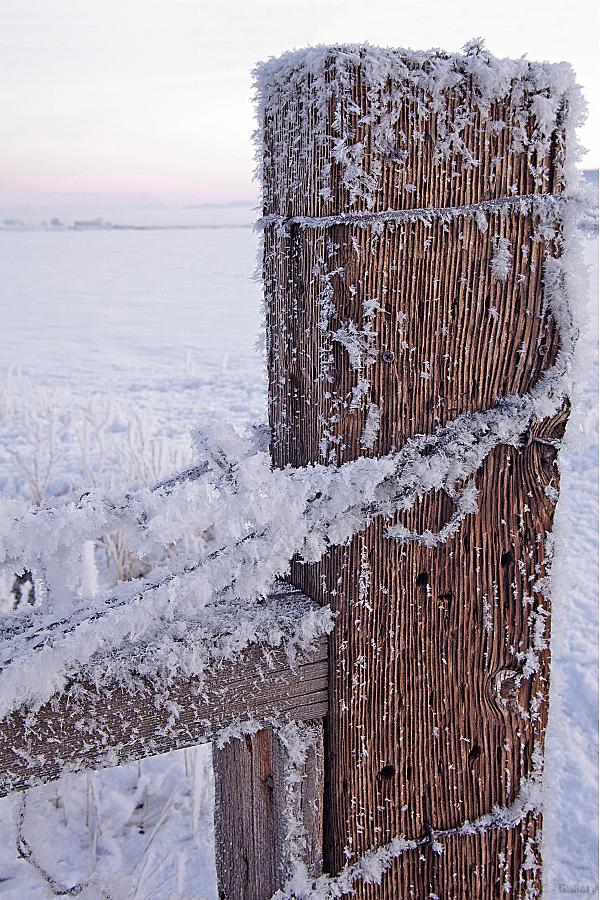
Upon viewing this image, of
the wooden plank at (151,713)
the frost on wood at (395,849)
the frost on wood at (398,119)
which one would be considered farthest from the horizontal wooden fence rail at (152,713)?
the frost on wood at (398,119)

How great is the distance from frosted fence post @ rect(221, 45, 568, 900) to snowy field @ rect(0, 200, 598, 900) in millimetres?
103

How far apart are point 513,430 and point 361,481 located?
0.84 ft

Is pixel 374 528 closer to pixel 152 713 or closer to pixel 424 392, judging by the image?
pixel 424 392

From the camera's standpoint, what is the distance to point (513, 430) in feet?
3.12

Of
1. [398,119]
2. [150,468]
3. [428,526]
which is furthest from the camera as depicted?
[150,468]

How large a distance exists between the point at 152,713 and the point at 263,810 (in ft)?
1.04

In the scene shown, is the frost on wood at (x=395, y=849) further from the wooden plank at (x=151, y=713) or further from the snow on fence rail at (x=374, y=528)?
the wooden plank at (x=151, y=713)

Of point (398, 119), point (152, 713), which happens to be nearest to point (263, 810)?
point (152, 713)

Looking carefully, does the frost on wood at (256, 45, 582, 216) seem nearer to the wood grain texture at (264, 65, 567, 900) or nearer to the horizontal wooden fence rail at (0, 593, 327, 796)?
the wood grain texture at (264, 65, 567, 900)

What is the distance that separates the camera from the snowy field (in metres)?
1.57

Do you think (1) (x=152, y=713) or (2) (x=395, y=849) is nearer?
(1) (x=152, y=713)

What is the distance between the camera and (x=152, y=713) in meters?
0.85

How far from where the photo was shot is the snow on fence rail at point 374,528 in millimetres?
836

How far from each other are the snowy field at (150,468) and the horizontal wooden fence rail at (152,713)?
8 centimetres
